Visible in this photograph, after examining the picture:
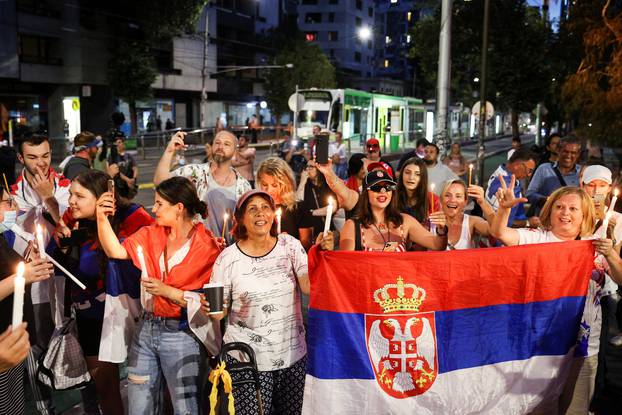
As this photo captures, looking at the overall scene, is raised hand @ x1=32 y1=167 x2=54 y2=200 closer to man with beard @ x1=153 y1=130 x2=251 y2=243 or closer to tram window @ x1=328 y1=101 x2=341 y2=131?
man with beard @ x1=153 y1=130 x2=251 y2=243

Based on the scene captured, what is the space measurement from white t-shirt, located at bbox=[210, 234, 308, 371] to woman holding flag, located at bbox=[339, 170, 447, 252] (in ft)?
2.61

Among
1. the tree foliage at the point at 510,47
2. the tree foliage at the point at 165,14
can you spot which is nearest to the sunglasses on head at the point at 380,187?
the tree foliage at the point at 510,47

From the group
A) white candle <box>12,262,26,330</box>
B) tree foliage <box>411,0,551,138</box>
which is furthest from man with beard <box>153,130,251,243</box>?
tree foliage <box>411,0,551,138</box>

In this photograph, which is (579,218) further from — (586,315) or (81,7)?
(81,7)

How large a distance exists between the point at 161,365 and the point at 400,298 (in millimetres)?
1538

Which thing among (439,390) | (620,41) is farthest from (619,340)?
(620,41)

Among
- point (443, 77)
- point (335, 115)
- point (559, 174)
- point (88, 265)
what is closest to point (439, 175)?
point (559, 174)

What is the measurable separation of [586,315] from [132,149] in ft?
95.3

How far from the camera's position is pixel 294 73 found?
55.1m

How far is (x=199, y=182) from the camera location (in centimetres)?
587

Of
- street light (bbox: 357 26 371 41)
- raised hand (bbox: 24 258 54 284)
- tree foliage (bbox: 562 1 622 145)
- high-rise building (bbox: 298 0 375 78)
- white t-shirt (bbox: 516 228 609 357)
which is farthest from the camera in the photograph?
high-rise building (bbox: 298 0 375 78)

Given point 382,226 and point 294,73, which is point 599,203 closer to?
point 382,226

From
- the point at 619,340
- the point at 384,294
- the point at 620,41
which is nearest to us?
the point at 384,294

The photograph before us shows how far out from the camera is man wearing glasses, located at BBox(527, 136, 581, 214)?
7.38 metres
